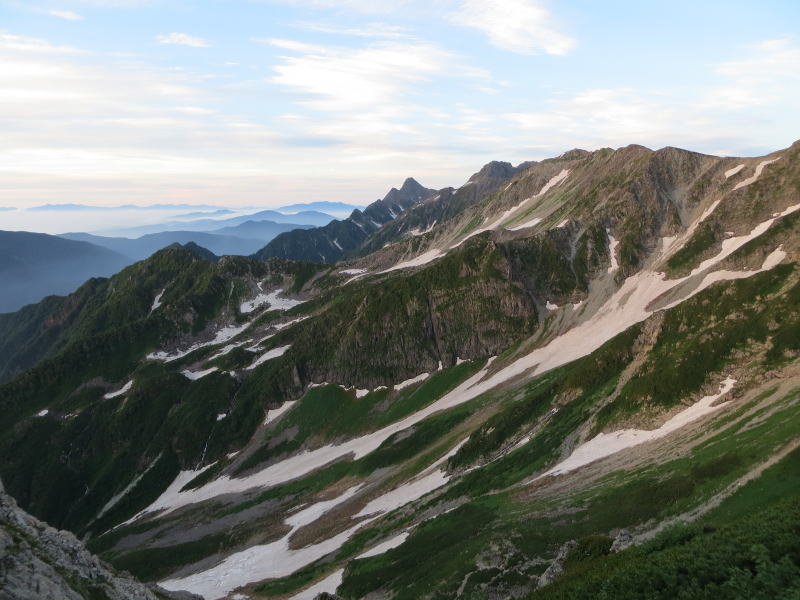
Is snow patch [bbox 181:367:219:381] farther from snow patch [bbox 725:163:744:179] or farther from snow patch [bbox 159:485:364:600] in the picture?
snow patch [bbox 725:163:744:179]

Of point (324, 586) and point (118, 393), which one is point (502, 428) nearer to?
point (324, 586)

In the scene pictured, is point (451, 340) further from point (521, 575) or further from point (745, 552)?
point (745, 552)

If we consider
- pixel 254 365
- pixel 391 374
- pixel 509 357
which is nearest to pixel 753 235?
pixel 509 357

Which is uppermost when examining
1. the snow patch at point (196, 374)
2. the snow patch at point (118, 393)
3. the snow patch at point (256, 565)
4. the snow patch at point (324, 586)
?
the snow patch at point (196, 374)

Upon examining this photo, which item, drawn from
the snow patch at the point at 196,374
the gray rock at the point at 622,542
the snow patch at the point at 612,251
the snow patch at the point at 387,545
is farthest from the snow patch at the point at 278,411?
the gray rock at the point at 622,542

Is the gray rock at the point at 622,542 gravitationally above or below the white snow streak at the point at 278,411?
above

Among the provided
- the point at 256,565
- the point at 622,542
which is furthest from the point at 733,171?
the point at 256,565

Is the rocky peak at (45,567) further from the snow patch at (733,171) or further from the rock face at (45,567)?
the snow patch at (733,171)

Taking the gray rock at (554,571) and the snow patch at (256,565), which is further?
the snow patch at (256,565)

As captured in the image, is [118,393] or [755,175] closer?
Result: [755,175]
